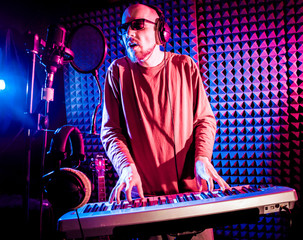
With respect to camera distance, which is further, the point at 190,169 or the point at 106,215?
the point at 190,169

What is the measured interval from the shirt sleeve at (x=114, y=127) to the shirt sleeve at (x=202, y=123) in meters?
0.43

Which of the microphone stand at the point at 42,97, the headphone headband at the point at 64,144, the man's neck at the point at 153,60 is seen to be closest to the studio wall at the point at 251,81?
the man's neck at the point at 153,60

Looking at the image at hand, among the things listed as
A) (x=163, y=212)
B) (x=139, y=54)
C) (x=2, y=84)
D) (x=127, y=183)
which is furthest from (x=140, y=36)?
(x=2, y=84)

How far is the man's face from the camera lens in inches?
54.2

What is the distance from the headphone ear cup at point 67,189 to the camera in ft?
2.79

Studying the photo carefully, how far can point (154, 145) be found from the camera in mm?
1367

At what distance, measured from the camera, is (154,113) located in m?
1.39

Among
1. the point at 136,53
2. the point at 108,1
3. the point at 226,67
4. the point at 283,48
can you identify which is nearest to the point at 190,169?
the point at 136,53

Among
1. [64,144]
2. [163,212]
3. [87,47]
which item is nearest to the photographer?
[163,212]

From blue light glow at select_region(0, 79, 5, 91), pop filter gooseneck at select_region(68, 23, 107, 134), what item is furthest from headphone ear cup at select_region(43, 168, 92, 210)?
blue light glow at select_region(0, 79, 5, 91)

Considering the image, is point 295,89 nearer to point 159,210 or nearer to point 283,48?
point 283,48

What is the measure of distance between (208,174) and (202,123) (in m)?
0.39

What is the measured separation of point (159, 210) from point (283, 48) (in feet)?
6.88

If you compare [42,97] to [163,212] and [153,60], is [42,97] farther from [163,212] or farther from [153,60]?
[163,212]
